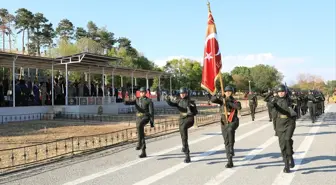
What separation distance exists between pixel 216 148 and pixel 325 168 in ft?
12.3

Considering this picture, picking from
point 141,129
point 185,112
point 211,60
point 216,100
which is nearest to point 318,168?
point 216,100

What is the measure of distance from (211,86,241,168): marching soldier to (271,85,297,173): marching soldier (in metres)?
0.94

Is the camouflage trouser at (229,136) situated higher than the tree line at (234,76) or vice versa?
the tree line at (234,76)

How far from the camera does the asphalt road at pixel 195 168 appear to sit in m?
6.66

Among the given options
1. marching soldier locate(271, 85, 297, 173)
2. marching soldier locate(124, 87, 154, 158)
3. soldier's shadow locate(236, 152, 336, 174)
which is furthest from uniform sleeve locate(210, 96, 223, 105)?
marching soldier locate(124, 87, 154, 158)

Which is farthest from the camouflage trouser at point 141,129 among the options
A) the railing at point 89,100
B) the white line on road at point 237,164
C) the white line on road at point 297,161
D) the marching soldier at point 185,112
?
the railing at point 89,100

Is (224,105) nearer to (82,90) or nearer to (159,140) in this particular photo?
(159,140)

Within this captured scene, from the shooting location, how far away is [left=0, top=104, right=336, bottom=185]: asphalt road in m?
6.66

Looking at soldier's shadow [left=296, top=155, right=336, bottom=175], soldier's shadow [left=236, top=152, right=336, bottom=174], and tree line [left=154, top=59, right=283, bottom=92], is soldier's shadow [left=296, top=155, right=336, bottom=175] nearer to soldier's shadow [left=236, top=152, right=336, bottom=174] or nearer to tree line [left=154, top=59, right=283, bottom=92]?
soldier's shadow [left=236, top=152, right=336, bottom=174]

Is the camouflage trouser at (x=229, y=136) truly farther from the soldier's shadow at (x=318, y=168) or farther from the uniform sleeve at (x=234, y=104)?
the soldier's shadow at (x=318, y=168)

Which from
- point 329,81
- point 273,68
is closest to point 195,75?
point 273,68

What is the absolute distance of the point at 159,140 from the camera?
12820 millimetres

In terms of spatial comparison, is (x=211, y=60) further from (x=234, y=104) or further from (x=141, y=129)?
(x=141, y=129)

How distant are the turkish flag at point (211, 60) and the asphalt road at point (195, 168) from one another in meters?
2.11
